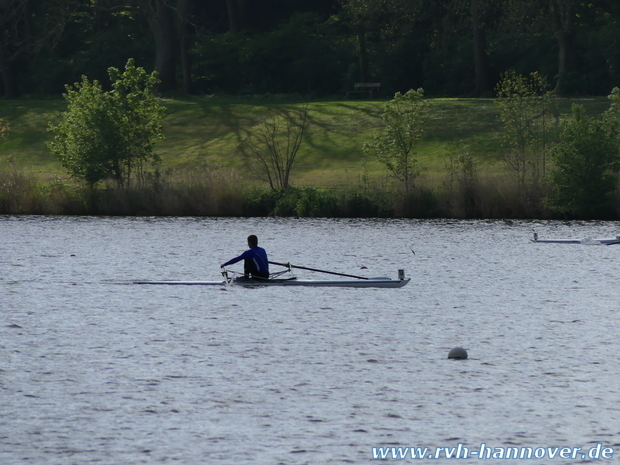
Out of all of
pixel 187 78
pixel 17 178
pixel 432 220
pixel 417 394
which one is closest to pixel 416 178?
pixel 432 220

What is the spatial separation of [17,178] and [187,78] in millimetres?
31446

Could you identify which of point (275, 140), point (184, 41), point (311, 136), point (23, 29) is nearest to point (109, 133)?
point (275, 140)

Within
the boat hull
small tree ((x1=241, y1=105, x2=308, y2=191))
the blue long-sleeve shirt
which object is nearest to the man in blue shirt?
the blue long-sleeve shirt

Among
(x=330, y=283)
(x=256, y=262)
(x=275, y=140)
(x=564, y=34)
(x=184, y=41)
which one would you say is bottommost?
(x=330, y=283)

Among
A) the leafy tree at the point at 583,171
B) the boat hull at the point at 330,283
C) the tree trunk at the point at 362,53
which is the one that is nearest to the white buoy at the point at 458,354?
the boat hull at the point at 330,283

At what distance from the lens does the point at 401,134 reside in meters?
57.5

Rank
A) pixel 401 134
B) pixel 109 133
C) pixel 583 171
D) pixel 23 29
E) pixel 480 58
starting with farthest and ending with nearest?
pixel 23 29 < pixel 480 58 < pixel 109 133 < pixel 401 134 < pixel 583 171

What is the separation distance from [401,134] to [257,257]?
2907 centimetres

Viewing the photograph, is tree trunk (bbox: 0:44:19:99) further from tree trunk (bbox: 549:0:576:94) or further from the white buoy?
the white buoy

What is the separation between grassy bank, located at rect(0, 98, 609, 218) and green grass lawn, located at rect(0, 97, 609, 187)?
0.24 ft

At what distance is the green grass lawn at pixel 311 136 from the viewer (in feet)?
212

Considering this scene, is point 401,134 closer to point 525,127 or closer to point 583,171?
point 525,127

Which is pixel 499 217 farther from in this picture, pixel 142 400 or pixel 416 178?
pixel 142 400

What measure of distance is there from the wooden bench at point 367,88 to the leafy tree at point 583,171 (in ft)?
94.8
